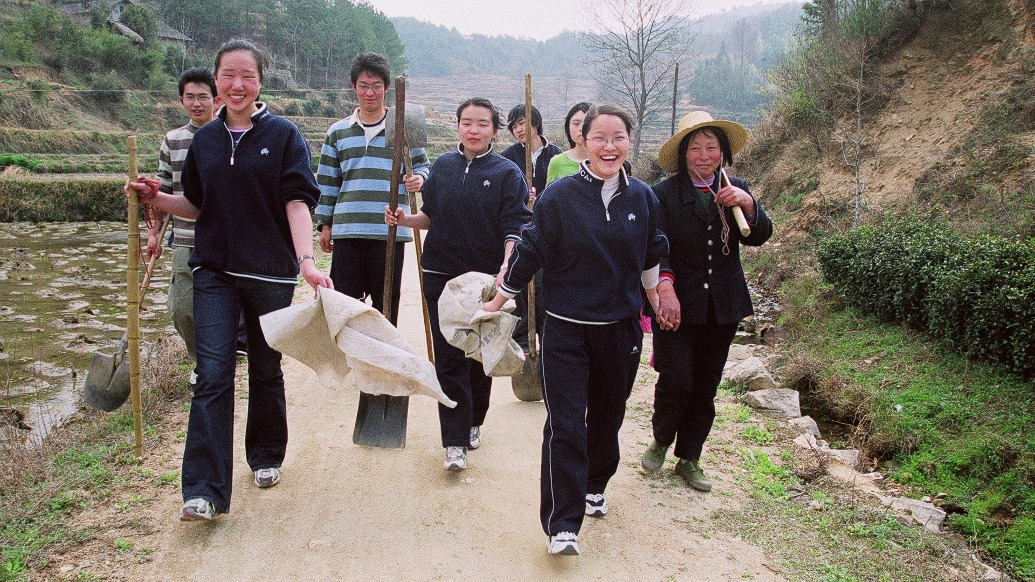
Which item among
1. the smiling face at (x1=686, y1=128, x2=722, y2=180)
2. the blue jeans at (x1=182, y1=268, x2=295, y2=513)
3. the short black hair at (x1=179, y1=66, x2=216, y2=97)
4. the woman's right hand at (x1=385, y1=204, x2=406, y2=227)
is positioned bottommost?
the blue jeans at (x1=182, y1=268, x2=295, y2=513)

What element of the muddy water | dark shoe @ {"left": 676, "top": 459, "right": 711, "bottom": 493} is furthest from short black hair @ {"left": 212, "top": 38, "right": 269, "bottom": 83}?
the muddy water

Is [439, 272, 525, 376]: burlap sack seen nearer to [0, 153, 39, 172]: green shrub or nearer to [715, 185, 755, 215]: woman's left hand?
[715, 185, 755, 215]: woman's left hand

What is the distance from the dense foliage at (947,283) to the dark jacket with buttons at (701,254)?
9.87 feet

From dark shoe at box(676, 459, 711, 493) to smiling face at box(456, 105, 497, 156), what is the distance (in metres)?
2.18

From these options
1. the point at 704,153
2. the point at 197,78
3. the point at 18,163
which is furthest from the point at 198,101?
the point at 18,163

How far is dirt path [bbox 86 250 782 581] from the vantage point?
127 inches

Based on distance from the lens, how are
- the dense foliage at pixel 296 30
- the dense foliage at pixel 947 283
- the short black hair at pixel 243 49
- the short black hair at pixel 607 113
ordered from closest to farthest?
the short black hair at pixel 607 113, the short black hair at pixel 243 49, the dense foliage at pixel 947 283, the dense foliage at pixel 296 30

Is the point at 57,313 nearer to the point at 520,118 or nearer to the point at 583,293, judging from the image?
the point at 520,118

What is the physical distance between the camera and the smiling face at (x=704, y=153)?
399 centimetres

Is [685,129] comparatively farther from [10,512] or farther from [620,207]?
[10,512]

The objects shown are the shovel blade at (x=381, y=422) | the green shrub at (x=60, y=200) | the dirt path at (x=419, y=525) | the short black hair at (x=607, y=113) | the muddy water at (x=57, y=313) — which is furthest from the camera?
the green shrub at (x=60, y=200)

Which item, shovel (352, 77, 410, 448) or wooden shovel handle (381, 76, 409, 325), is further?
wooden shovel handle (381, 76, 409, 325)

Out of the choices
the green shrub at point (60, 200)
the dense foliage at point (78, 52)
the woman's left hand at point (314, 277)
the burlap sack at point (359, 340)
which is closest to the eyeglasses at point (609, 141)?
the burlap sack at point (359, 340)

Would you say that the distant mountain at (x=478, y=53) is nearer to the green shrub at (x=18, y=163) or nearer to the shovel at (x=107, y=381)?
the green shrub at (x=18, y=163)
